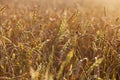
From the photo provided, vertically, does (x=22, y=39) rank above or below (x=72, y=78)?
above

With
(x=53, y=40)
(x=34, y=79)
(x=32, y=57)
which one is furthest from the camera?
(x=53, y=40)

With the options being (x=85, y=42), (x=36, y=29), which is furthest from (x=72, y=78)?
(x=36, y=29)

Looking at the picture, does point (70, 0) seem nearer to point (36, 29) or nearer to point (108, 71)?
point (36, 29)

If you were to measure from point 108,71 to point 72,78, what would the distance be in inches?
13.1

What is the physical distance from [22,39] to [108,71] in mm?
563

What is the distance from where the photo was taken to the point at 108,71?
191 cm

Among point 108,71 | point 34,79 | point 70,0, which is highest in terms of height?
point 70,0

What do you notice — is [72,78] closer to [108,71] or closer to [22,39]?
[108,71]

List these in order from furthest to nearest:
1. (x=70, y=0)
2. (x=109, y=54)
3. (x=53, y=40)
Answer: (x=70, y=0), (x=53, y=40), (x=109, y=54)

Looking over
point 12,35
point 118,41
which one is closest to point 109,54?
point 118,41

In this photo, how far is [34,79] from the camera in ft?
4.52

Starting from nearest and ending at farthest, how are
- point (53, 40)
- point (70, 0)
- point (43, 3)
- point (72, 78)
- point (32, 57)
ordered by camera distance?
1. point (72, 78)
2. point (32, 57)
3. point (53, 40)
4. point (43, 3)
5. point (70, 0)

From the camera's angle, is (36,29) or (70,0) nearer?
(36,29)

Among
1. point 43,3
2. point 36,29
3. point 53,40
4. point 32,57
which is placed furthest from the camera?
point 43,3
